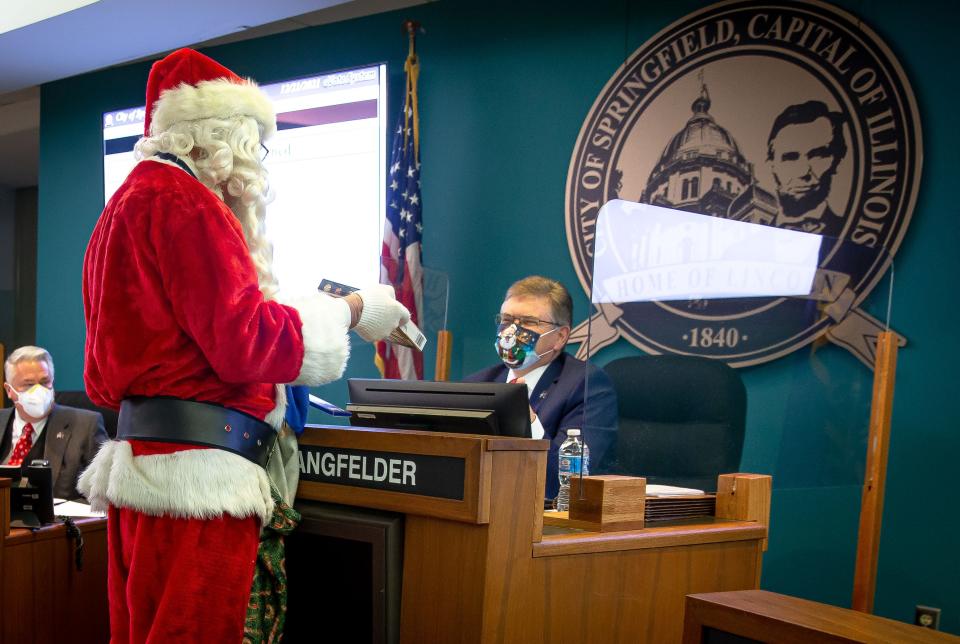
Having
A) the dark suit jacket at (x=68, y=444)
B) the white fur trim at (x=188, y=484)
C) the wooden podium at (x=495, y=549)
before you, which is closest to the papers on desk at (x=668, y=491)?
the wooden podium at (x=495, y=549)

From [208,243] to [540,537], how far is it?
0.74 m

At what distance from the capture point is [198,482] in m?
1.61

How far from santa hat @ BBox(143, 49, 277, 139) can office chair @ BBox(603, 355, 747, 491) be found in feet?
4.22

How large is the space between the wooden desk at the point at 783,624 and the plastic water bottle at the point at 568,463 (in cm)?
80

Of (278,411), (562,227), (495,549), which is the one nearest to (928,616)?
(562,227)

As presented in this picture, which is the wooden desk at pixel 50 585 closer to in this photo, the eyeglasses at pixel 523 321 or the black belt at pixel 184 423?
the black belt at pixel 184 423

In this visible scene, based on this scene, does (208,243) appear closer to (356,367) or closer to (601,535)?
(601,535)

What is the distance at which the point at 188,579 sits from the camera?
1.59 metres

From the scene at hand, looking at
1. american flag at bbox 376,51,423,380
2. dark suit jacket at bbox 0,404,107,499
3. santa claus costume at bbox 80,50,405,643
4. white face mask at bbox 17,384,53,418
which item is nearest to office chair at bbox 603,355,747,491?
santa claus costume at bbox 80,50,405,643

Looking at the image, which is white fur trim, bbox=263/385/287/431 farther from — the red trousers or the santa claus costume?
the red trousers

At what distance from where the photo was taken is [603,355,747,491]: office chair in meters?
2.60

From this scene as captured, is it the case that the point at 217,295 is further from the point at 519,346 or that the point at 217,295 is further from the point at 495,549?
the point at 519,346

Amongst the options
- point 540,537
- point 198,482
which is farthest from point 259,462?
point 540,537

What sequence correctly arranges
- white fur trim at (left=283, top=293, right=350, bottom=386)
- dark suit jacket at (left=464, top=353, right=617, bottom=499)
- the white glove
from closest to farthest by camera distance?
white fur trim at (left=283, top=293, right=350, bottom=386) → the white glove → dark suit jacket at (left=464, top=353, right=617, bottom=499)
